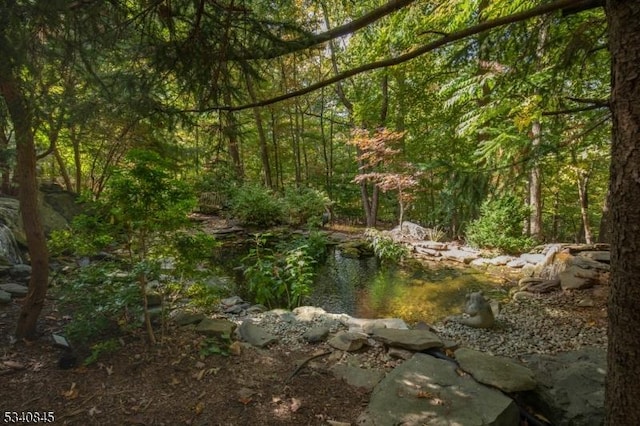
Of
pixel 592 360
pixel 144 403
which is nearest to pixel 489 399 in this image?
pixel 592 360

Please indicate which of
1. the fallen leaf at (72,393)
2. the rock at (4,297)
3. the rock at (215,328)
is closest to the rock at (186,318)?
the rock at (215,328)

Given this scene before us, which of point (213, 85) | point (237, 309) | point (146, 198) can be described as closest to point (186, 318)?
point (237, 309)

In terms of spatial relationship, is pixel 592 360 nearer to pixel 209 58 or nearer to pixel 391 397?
pixel 391 397

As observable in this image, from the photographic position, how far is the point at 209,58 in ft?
7.24

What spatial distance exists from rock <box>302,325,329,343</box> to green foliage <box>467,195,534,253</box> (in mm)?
5092

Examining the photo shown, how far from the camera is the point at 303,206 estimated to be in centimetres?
957

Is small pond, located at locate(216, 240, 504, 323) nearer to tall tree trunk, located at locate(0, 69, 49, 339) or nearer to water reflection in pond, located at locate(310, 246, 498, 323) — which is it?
water reflection in pond, located at locate(310, 246, 498, 323)

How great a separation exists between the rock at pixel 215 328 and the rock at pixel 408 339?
4.16ft

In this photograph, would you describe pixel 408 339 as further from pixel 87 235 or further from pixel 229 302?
pixel 87 235

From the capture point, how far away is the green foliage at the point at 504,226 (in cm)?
661

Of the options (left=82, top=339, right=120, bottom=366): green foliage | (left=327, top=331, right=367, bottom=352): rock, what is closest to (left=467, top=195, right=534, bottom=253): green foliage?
(left=327, top=331, right=367, bottom=352): rock

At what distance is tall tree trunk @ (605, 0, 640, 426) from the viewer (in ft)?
3.74

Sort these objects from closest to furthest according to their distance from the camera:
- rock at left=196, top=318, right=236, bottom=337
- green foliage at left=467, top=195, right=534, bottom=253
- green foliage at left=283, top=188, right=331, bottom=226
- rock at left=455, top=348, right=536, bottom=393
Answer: rock at left=455, top=348, right=536, bottom=393 < rock at left=196, top=318, right=236, bottom=337 < green foliage at left=467, top=195, right=534, bottom=253 < green foliage at left=283, top=188, right=331, bottom=226

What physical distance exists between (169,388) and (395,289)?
12.3ft
